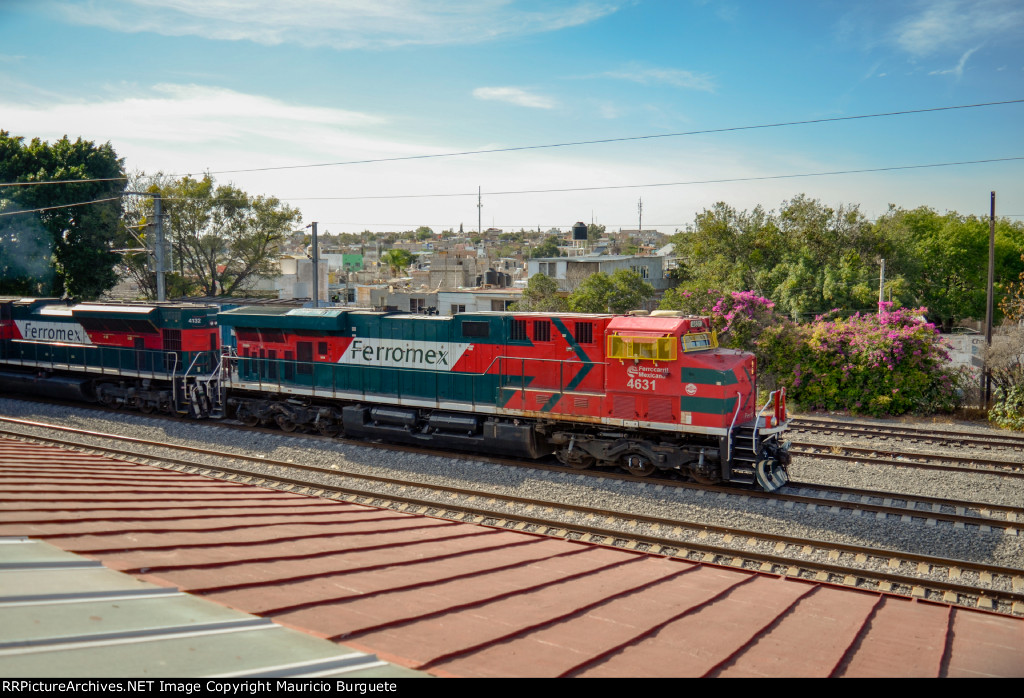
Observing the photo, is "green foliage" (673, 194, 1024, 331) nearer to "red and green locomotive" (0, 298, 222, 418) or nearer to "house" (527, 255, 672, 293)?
"house" (527, 255, 672, 293)

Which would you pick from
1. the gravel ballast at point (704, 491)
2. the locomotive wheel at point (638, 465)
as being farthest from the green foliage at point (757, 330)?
the locomotive wheel at point (638, 465)

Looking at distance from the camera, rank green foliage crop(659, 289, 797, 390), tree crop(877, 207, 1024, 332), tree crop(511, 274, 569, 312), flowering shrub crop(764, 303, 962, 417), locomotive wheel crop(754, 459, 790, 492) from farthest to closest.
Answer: tree crop(877, 207, 1024, 332) < tree crop(511, 274, 569, 312) < green foliage crop(659, 289, 797, 390) < flowering shrub crop(764, 303, 962, 417) < locomotive wheel crop(754, 459, 790, 492)

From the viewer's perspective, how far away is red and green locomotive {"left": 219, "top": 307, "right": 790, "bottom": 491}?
46.9ft

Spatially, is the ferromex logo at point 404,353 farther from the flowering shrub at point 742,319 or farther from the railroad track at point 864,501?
the flowering shrub at point 742,319

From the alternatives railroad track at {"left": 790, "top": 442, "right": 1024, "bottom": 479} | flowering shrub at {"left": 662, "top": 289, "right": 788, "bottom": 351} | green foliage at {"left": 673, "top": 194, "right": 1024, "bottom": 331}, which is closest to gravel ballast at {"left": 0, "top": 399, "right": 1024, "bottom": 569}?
railroad track at {"left": 790, "top": 442, "right": 1024, "bottom": 479}

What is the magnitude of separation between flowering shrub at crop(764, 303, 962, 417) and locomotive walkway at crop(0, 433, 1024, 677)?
58.2 feet

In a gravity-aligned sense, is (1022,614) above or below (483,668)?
below

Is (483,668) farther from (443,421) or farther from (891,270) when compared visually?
(891,270)

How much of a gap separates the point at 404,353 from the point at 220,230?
37.3 metres

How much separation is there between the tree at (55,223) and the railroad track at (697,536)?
103 feet

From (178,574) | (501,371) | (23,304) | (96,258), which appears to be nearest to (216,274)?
(96,258)

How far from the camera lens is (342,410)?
19.1m

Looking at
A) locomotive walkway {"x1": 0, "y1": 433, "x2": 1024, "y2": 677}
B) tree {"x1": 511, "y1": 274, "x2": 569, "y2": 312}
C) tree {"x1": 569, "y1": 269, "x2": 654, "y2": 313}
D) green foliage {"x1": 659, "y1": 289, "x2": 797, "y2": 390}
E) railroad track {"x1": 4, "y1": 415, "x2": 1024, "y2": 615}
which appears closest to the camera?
locomotive walkway {"x1": 0, "y1": 433, "x2": 1024, "y2": 677}
